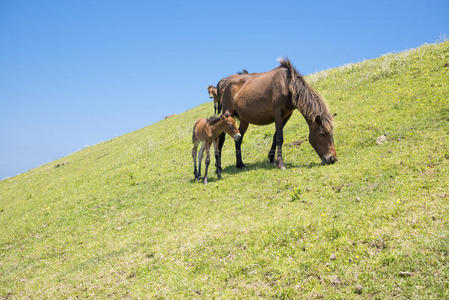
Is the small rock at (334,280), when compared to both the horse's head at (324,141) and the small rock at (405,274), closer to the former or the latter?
the small rock at (405,274)

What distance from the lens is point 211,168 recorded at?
16.2m

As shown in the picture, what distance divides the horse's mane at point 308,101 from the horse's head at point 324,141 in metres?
0.12

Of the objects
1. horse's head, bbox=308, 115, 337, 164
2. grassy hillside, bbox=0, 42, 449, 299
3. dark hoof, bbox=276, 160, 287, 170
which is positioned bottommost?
grassy hillside, bbox=0, 42, 449, 299

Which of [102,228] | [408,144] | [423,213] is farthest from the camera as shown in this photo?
[102,228]

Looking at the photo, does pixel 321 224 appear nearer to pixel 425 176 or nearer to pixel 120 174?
pixel 425 176

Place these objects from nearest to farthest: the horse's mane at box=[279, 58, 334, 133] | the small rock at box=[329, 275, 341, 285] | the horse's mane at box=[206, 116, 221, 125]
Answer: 1. the small rock at box=[329, 275, 341, 285]
2. the horse's mane at box=[279, 58, 334, 133]
3. the horse's mane at box=[206, 116, 221, 125]

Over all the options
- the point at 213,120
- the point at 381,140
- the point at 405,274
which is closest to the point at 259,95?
the point at 213,120

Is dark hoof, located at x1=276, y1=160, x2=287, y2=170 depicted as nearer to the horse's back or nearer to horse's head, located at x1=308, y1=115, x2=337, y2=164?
horse's head, located at x1=308, y1=115, x2=337, y2=164

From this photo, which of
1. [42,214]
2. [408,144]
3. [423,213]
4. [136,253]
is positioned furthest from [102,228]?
[408,144]

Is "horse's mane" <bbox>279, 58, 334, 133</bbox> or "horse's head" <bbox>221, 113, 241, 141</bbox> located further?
"horse's head" <bbox>221, 113, 241, 141</bbox>

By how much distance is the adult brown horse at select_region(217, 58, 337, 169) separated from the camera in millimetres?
11539

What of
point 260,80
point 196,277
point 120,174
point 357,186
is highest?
point 260,80

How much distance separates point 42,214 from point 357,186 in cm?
1515

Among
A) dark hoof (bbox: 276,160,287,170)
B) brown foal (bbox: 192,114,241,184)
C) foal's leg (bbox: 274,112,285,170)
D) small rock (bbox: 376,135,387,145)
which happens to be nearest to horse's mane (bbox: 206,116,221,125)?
brown foal (bbox: 192,114,241,184)
